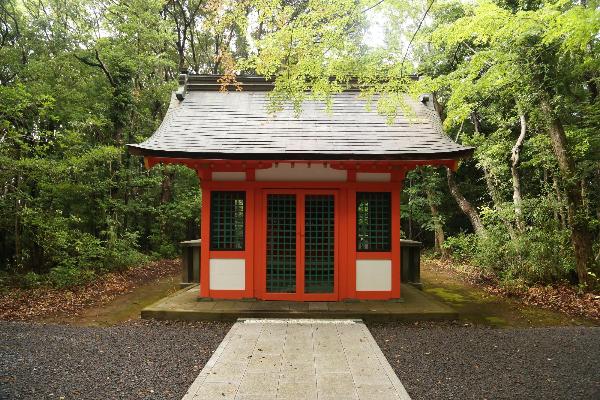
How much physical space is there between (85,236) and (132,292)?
7.22 feet

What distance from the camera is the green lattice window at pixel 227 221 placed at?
7176 mm

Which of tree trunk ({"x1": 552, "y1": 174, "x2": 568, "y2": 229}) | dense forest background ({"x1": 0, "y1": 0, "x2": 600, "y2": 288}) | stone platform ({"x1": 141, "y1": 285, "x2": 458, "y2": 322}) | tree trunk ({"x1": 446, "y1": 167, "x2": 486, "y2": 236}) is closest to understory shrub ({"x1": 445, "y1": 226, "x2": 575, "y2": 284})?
dense forest background ({"x1": 0, "y1": 0, "x2": 600, "y2": 288})

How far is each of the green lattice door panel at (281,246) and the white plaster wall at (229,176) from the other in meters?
0.67

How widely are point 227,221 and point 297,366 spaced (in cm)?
359

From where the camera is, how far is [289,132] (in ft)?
25.2

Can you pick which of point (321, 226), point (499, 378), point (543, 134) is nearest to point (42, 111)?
point (321, 226)

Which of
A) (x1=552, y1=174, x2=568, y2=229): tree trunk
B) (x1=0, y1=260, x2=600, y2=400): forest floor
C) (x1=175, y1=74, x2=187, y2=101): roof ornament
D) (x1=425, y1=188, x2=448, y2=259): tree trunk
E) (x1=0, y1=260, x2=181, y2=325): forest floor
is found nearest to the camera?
(x1=0, y1=260, x2=600, y2=400): forest floor

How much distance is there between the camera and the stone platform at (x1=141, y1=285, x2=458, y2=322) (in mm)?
6293

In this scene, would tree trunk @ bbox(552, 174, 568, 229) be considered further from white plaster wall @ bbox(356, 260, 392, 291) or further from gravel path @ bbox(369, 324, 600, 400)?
white plaster wall @ bbox(356, 260, 392, 291)

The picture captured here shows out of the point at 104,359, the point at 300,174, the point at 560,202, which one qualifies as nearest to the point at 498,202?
the point at 560,202

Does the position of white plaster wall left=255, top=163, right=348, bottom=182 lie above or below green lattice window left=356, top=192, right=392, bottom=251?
above

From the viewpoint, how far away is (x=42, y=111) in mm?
8164

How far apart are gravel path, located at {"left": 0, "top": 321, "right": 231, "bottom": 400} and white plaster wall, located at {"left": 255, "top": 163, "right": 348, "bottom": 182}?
113 inches

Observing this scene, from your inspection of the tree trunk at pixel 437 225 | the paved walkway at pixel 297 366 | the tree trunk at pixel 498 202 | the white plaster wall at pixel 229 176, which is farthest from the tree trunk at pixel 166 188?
the tree trunk at pixel 498 202
